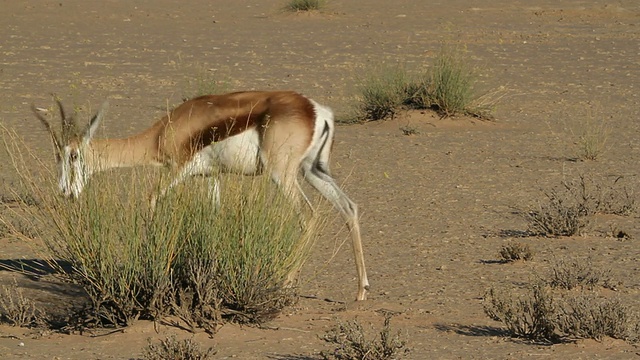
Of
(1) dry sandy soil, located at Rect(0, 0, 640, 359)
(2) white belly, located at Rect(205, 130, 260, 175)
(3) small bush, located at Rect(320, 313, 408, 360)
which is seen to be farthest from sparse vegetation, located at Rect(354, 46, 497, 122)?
(3) small bush, located at Rect(320, 313, 408, 360)

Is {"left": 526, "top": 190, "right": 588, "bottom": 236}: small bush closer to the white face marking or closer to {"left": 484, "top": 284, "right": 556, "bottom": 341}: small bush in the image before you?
{"left": 484, "top": 284, "right": 556, "bottom": 341}: small bush

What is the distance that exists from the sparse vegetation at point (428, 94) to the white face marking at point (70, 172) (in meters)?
8.14

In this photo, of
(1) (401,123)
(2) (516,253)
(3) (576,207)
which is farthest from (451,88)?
(2) (516,253)

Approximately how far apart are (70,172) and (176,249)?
1197 mm

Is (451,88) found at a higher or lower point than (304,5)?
higher

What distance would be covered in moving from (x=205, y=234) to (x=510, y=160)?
23.9 ft

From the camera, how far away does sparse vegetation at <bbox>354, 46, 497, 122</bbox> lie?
15719 millimetres

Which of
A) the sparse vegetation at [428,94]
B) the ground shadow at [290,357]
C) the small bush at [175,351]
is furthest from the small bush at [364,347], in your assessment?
the sparse vegetation at [428,94]

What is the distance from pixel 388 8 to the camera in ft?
102

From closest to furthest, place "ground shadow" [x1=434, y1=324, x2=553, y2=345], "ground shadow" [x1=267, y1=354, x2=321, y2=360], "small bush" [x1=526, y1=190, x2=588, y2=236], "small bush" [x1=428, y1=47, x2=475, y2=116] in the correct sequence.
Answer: "ground shadow" [x1=267, y1=354, x2=321, y2=360] → "ground shadow" [x1=434, y1=324, x2=553, y2=345] → "small bush" [x1=526, y1=190, x2=588, y2=236] → "small bush" [x1=428, y1=47, x2=475, y2=116]

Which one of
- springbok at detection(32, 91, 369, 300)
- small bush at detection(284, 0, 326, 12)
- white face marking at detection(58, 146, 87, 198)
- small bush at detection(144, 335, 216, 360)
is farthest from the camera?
small bush at detection(284, 0, 326, 12)

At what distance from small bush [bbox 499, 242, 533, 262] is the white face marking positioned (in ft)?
10.8

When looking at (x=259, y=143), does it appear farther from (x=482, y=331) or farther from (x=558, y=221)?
(x=558, y=221)

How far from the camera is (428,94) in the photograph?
52.3 feet
